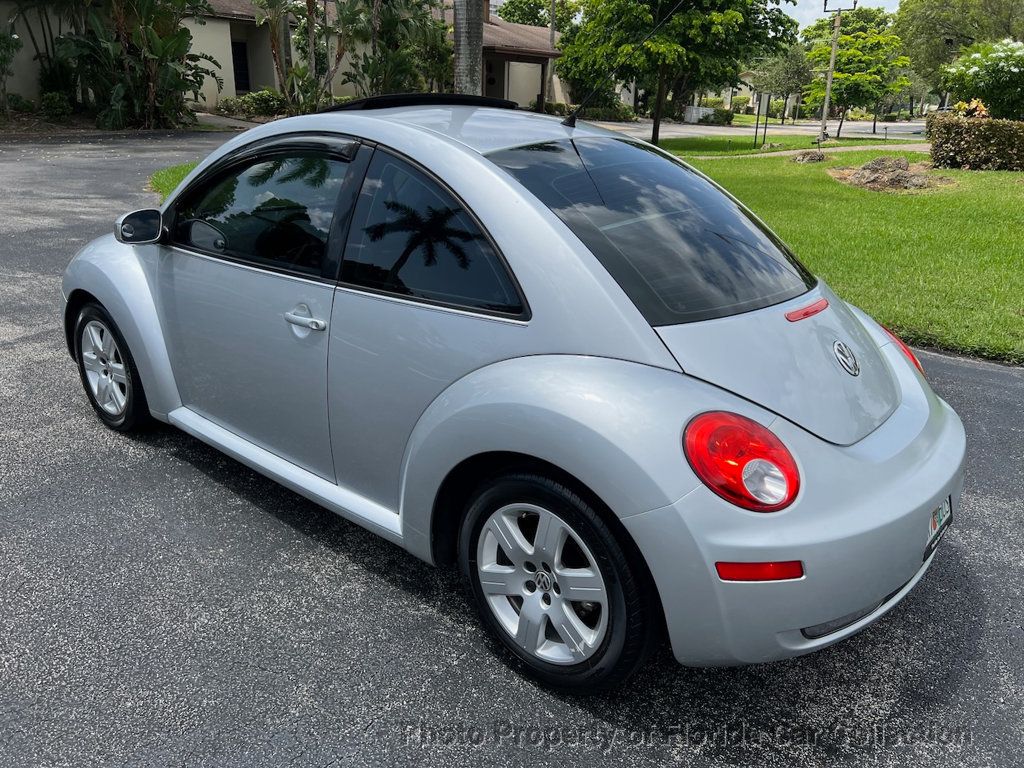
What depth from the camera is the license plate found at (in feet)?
7.82

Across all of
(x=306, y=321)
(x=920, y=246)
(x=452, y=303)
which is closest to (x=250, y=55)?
(x=920, y=246)

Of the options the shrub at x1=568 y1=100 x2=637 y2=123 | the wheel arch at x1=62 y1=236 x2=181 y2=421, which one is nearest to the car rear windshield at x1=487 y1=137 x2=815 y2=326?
the wheel arch at x1=62 y1=236 x2=181 y2=421

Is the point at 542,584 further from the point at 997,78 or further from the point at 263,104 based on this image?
the point at 263,104

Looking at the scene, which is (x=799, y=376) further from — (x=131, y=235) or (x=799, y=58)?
(x=799, y=58)

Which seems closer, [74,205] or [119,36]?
[74,205]

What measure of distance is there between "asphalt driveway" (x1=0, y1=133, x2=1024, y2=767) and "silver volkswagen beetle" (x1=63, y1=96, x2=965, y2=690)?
10.1 inches

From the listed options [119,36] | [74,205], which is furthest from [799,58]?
[74,205]

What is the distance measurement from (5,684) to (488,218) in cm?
204

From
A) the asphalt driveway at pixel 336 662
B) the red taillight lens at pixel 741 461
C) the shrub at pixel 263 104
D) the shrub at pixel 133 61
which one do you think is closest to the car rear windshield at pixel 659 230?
the red taillight lens at pixel 741 461

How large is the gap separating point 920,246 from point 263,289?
353 inches

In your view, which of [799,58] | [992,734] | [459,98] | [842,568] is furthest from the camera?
[799,58]

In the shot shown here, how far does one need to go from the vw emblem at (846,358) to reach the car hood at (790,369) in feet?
0.05

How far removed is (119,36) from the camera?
73.1ft

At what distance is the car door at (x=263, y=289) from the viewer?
2.93 meters
